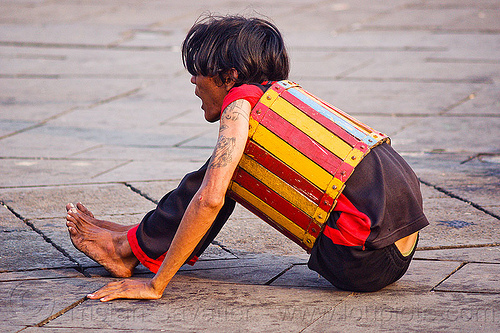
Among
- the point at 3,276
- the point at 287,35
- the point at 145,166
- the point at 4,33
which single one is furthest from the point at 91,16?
the point at 3,276

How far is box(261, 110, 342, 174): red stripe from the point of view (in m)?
2.74

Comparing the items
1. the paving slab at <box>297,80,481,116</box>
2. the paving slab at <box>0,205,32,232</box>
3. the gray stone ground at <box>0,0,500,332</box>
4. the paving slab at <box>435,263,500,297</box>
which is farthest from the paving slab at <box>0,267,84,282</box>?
the paving slab at <box>297,80,481,116</box>

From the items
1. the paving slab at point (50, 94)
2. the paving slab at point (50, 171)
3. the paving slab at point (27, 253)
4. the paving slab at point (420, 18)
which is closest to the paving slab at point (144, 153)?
the paving slab at point (50, 171)

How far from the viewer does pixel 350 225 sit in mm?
2754

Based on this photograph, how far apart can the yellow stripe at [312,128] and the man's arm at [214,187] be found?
134mm

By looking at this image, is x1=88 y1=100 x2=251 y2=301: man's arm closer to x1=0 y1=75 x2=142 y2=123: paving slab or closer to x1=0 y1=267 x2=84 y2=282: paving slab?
x1=0 y1=267 x2=84 y2=282: paving slab

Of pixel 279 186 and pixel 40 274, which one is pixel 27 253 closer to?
pixel 40 274

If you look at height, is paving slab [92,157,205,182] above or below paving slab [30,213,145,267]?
below

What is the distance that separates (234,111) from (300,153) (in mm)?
301

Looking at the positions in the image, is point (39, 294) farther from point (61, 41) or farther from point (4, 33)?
point (4, 33)

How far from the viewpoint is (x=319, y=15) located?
45.2ft

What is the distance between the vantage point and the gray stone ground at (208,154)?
9.10 ft

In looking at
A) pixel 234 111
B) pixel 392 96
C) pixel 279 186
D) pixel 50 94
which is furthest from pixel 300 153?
pixel 50 94

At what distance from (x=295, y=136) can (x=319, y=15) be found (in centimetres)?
1145
